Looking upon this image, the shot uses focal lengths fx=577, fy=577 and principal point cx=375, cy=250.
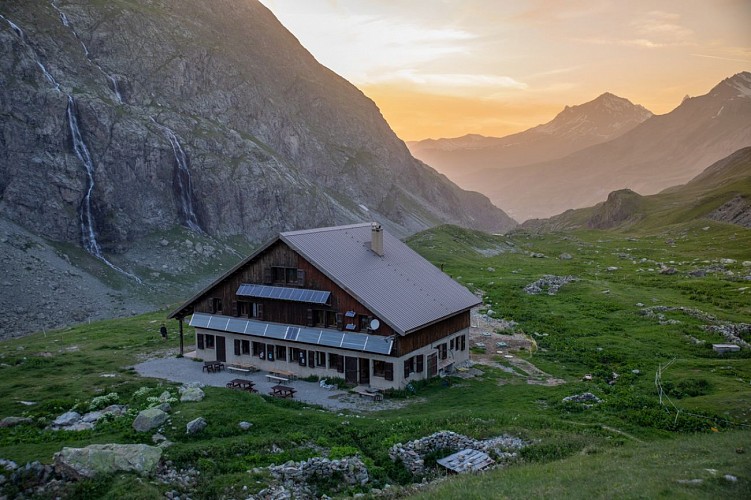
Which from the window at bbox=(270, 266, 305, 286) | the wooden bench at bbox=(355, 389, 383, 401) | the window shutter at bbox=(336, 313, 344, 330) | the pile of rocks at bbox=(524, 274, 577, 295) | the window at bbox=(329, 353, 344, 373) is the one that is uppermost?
the window at bbox=(270, 266, 305, 286)

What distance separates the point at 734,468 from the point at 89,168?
513 feet

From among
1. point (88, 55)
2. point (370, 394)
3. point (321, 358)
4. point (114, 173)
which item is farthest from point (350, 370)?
point (88, 55)

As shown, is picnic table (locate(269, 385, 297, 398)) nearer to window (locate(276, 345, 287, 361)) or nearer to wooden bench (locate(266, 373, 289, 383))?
wooden bench (locate(266, 373, 289, 383))

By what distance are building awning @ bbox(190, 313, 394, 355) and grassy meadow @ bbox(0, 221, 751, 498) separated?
4070 millimetres

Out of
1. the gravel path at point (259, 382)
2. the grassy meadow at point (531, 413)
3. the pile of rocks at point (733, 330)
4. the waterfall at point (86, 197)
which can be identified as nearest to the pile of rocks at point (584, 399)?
the grassy meadow at point (531, 413)

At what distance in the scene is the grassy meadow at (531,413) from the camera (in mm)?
22719

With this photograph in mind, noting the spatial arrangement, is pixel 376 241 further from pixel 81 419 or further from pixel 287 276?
pixel 81 419

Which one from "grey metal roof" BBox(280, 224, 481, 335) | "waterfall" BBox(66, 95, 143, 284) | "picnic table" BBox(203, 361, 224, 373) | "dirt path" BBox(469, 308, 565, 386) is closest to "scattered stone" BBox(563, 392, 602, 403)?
"dirt path" BBox(469, 308, 565, 386)

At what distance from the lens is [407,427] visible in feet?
105

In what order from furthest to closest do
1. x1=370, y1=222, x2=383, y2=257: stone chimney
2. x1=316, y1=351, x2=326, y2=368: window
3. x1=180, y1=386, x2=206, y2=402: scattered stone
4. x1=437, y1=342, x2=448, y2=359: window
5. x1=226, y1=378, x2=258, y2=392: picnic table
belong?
x1=370, y1=222, x2=383, y2=257: stone chimney
x1=437, y1=342, x2=448, y2=359: window
x1=316, y1=351, x2=326, y2=368: window
x1=226, y1=378, x2=258, y2=392: picnic table
x1=180, y1=386, x2=206, y2=402: scattered stone

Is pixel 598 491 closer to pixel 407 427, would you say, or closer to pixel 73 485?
pixel 407 427

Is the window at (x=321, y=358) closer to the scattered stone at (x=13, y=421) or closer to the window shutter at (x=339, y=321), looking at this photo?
the window shutter at (x=339, y=321)

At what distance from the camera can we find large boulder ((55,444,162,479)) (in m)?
25.8

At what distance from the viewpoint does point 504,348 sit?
175ft
